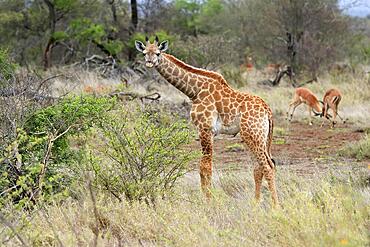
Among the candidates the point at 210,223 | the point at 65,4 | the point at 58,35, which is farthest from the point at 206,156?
the point at 65,4

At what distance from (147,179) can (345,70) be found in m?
20.0

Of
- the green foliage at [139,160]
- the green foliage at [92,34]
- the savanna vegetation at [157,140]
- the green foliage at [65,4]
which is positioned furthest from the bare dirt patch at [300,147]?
the green foliage at [65,4]

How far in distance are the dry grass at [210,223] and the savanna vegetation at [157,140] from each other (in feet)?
0.07

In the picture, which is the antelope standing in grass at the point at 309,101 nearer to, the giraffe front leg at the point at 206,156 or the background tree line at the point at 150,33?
the background tree line at the point at 150,33

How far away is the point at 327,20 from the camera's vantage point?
27.4m

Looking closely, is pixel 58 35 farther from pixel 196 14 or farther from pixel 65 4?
pixel 196 14

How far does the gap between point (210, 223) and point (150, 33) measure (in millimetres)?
22660

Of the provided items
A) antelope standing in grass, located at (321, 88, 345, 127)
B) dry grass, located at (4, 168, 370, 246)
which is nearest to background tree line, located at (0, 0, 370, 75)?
antelope standing in grass, located at (321, 88, 345, 127)

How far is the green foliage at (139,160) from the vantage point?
7.61m

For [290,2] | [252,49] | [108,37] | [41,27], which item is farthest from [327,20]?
[41,27]

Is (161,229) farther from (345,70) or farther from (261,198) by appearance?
(345,70)

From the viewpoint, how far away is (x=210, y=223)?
6.51 metres

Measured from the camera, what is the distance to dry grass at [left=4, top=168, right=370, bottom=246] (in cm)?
551

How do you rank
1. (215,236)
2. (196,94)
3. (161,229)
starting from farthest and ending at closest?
1. (196,94)
2. (161,229)
3. (215,236)
